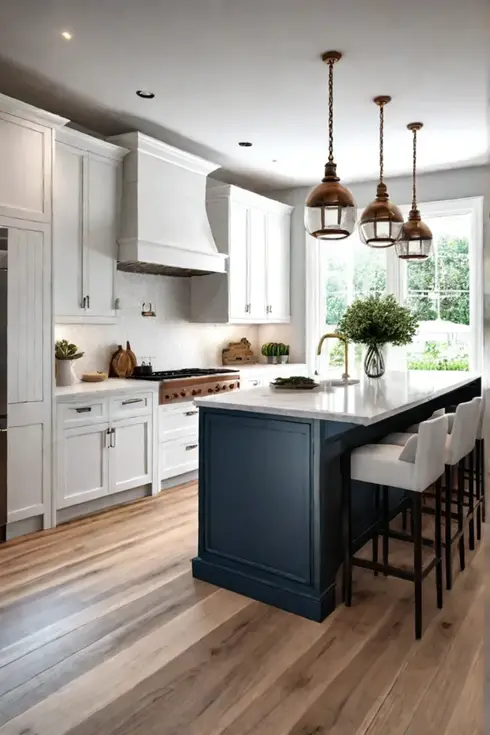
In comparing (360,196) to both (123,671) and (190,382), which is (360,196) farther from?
(123,671)

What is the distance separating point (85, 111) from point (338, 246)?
10.4 ft

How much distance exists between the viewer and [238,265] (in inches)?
233

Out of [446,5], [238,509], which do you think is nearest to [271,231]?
[446,5]

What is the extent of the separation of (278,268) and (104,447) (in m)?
3.11

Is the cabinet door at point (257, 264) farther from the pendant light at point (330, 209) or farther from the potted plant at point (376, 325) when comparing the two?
the pendant light at point (330, 209)

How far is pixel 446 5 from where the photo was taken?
2928 millimetres

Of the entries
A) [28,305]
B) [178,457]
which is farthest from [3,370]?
[178,457]

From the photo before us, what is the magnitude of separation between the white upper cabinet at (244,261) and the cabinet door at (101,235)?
1.39 meters

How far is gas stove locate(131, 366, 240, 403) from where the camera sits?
4.78 m

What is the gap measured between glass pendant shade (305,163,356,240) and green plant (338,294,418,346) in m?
0.84

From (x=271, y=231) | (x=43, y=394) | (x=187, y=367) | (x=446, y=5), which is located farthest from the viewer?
(x=271, y=231)

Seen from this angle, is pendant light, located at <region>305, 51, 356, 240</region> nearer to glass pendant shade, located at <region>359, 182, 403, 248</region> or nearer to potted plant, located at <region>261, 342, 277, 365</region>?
glass pendant shade, located at <region>359, 182, 403, 248</region>

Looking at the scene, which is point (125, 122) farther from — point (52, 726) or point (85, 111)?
point (52, 726)

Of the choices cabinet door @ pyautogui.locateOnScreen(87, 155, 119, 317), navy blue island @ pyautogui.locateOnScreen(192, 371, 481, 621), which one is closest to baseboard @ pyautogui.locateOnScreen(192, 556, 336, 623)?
navy blue island @ pyautogui.locateOnScreen(192, 371, 481, 621)
